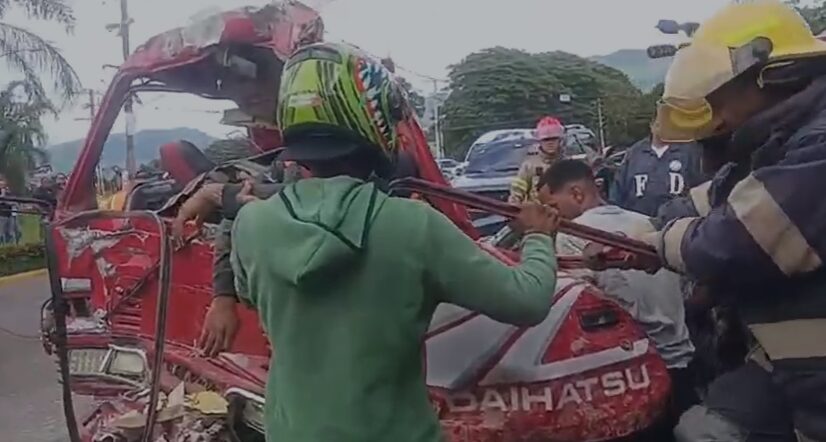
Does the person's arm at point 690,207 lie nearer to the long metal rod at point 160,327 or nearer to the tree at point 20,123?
the long metal rod at point 160,327

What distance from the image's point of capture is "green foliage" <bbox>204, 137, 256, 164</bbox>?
5.61 m

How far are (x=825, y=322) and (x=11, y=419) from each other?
7095 mm

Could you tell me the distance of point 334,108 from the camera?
2.51m

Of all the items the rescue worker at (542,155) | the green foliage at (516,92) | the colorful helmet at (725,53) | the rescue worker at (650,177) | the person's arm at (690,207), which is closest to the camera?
the colorful helmet at (725,53)

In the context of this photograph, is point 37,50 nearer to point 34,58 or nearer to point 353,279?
point 34,58

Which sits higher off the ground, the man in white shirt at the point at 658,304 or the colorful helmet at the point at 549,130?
the man in white shirt at the point at 658,304

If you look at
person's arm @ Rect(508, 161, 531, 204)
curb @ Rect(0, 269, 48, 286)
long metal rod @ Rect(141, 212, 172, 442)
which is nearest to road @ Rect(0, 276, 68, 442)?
person's arm @ Rect(508, 161, 531, 204)

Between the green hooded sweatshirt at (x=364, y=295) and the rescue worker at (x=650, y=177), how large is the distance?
3710mm

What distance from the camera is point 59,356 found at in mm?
4402

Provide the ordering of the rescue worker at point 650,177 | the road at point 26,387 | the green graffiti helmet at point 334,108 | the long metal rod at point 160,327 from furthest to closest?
the road at point 26,387 < the rescue worker at point 650,177 < the long metal rod at point 160,327 < the green graffiti helmet at point 334,108

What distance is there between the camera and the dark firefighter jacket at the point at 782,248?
242 cm

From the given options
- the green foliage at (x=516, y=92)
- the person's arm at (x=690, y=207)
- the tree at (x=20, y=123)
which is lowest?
the green foliage at (x=516, y=92)

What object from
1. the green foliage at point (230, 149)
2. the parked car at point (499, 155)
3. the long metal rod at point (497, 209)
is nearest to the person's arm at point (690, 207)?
the long metal rod at point (497, 209)

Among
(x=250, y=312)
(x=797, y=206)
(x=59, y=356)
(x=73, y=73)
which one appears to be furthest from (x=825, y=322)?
(x=73, y=73)
